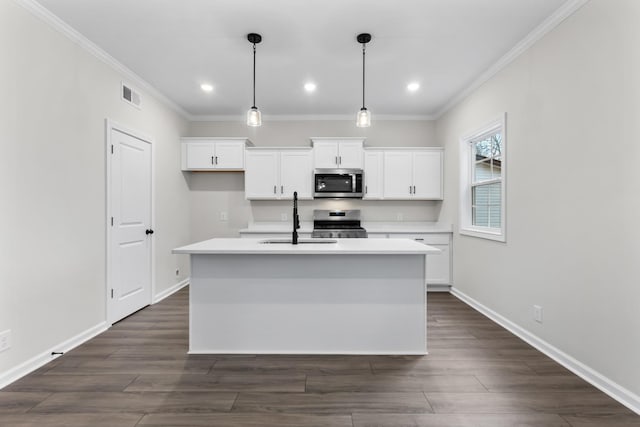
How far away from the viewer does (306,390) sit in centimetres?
209

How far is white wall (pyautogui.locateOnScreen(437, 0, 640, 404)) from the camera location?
6.37 ft

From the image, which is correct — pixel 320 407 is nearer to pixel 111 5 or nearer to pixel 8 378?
pixel 8 378

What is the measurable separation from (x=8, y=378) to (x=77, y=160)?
1645 mm

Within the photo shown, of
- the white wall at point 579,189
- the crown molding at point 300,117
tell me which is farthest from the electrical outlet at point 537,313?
the crown molding at point 300,117

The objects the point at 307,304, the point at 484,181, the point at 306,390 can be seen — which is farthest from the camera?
the point at 484,181

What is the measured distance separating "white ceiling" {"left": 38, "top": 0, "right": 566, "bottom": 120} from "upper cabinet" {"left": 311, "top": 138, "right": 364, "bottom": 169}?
2.40 feet

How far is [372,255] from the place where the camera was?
102 inches

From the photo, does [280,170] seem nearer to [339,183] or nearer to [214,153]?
[339,183]

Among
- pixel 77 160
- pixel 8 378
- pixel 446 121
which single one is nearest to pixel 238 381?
pixel 8 378

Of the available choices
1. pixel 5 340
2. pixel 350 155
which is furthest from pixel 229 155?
pixel 5 340

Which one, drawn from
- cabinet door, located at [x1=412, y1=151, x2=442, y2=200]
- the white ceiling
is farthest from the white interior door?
cabinet door, located at [x1=412, y1=151, x2=442, y2=200]

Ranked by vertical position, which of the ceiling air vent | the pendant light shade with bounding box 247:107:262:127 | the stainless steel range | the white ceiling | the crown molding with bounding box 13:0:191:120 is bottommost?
the stainless steel range

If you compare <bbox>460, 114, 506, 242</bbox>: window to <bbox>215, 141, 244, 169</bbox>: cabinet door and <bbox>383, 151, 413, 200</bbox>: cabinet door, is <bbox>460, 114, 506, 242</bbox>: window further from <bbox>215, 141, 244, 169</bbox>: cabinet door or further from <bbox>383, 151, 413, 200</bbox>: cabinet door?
<bbox>215, 141, 244, 169</bbox>: cabinet door

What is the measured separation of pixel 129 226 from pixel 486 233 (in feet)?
12.6
